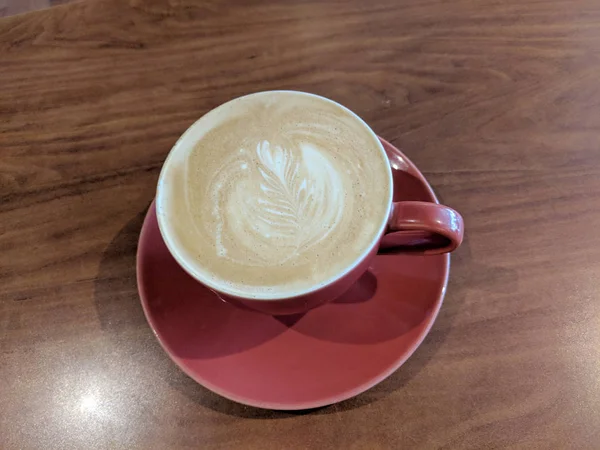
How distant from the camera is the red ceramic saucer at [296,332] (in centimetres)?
61

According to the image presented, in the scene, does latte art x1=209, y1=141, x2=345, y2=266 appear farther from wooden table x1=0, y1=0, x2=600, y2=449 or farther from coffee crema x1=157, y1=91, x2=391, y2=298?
wooden table x1=0, y1=0, x2=600, y2=449

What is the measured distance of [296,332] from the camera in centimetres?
66

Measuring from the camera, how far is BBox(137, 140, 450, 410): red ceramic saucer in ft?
2.02

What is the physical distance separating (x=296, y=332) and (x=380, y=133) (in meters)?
0.34

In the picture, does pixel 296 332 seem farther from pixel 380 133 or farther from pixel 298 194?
pixel 380 133

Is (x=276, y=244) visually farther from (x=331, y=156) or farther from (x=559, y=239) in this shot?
(x=559, y=239)

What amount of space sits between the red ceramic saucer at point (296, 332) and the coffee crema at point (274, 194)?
11 centimetres

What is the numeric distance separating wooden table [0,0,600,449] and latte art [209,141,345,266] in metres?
0.21

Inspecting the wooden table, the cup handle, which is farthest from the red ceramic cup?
the wooden table

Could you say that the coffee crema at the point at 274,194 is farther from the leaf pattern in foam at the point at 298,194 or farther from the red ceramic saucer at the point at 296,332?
the red ceramic saucer at the point at 296,332

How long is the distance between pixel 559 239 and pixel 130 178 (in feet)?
2.04

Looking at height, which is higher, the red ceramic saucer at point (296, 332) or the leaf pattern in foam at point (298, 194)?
the leaf pattern in foam at point (298, 194)

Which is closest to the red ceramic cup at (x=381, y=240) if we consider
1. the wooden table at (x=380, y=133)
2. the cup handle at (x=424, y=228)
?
the cup handle at (x=424, y=228)

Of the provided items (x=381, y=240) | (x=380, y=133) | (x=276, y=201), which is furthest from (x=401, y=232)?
(x=380, y=133)
